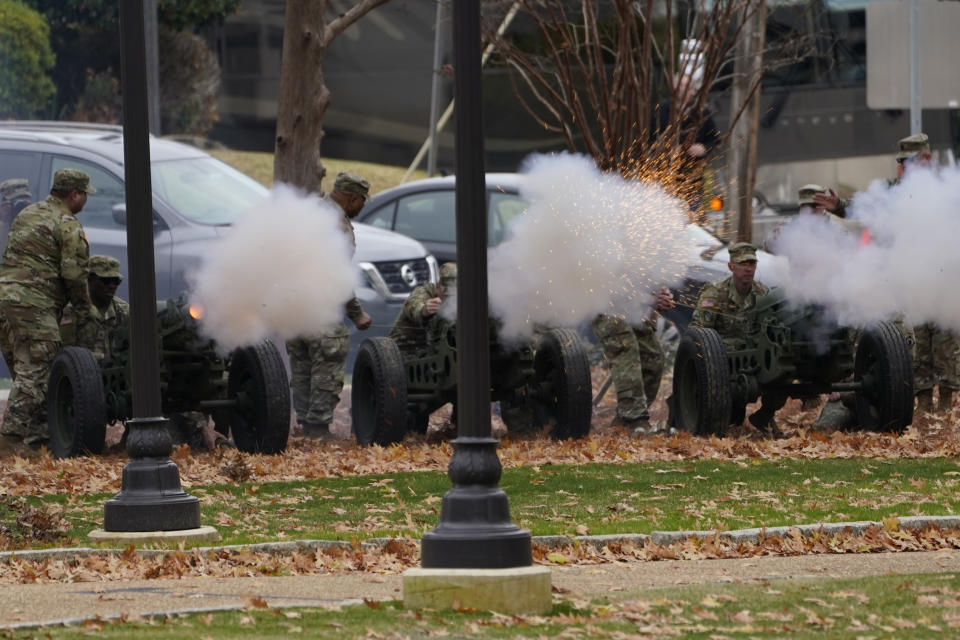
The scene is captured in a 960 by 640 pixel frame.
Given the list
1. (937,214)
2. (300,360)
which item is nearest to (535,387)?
(300,360)

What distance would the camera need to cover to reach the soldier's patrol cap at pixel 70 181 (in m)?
14.5

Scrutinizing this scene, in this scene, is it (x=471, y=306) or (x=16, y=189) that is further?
(x=16, y=189)

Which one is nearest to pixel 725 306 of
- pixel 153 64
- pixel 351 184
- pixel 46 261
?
pixel 351 184

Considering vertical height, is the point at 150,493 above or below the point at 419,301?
below

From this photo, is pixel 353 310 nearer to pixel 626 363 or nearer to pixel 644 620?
pixel 626 363

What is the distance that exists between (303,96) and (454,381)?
4450 millimetres

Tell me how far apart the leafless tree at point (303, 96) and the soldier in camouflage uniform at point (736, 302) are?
4411mm

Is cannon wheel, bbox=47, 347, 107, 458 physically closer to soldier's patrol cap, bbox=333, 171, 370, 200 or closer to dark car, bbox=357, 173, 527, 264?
soldier's patrol cap, bbox=333, 171, 370, 200

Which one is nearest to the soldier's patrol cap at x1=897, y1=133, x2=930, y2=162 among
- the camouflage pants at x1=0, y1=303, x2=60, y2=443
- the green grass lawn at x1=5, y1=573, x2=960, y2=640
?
the camouflage pants at x1=0, y1=303, x2=60, y2=443

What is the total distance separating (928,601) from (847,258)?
693 cm

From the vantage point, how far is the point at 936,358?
15492mm

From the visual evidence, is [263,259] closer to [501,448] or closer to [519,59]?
[501,448]

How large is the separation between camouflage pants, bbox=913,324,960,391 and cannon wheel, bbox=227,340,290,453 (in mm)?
5185

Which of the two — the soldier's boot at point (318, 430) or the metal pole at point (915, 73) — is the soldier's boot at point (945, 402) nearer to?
the metal pole at point (915, 73)
